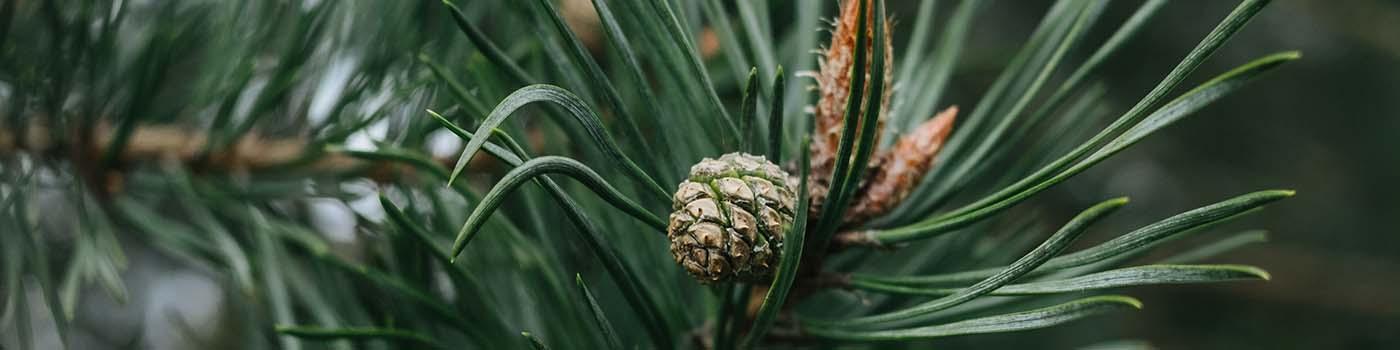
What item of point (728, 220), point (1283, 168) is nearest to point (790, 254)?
point (728, 220)

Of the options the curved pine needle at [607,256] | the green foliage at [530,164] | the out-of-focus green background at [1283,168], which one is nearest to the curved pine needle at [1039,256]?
the green foliage at [530,164]

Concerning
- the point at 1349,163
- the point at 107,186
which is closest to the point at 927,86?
the point at 107,186

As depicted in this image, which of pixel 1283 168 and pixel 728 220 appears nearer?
pixel 728 220

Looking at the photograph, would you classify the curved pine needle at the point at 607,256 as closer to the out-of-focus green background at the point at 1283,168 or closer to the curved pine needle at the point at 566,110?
the curved pine needle at the point at 566,110

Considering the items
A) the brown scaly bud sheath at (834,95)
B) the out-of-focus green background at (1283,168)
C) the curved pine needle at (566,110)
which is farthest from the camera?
the out-of-focus green background at (1283,168)

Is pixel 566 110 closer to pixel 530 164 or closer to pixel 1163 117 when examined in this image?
pixel 530 164

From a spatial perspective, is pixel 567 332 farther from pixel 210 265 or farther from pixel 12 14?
pixel 12 14
